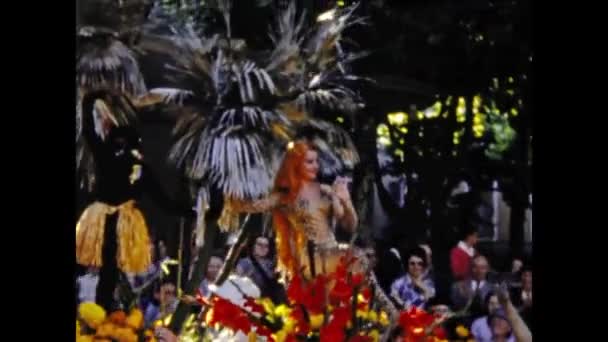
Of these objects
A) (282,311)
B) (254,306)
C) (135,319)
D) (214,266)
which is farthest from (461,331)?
(135,319)

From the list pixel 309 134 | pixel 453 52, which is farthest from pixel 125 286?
pixel 453 52

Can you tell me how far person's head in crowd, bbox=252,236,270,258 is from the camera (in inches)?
150

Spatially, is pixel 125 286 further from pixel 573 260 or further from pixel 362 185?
pixel 573 260

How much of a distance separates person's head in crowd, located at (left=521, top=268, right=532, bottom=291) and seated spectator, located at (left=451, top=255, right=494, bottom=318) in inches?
4.6

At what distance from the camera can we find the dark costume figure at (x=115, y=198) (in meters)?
3.82

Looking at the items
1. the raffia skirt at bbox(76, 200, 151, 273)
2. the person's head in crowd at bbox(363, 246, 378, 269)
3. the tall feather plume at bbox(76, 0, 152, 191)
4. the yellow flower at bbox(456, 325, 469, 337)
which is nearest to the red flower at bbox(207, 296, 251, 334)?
the raffia skirt at bbox(76, 200, 151, 273)

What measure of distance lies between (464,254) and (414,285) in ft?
0.73

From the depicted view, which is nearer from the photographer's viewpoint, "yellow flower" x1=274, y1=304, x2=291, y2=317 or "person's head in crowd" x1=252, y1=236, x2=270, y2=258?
"yellow flower" x1=274, y1=304, x2=291, y2=317

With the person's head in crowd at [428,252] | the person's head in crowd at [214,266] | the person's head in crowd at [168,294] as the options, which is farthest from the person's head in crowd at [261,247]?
the person's head in crowd at [428,252]

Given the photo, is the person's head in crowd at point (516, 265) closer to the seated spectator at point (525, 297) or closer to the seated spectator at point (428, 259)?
the seated spectator at point (525, 297)

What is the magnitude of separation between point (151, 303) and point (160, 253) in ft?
0.64

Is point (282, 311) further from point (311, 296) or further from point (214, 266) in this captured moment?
point (214, 266)

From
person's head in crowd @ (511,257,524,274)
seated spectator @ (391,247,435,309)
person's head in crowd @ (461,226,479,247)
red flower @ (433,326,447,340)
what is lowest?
red flower @ (433,326,447,340)

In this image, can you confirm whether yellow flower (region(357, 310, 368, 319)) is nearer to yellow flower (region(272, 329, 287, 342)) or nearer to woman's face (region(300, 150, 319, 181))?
yellow flower (region(272, 329, 287, 342))
